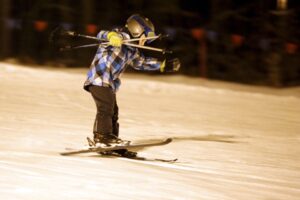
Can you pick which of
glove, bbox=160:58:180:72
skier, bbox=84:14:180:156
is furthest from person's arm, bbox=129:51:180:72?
skier, bbox=84:14:180:156

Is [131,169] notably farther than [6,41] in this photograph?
No

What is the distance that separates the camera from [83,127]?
27.7 feet

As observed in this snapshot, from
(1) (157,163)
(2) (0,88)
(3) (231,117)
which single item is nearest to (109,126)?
(1) (157,163)

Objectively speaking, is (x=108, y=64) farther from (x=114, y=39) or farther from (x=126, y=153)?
(x=126, y=153)

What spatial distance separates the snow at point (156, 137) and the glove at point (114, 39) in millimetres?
1148

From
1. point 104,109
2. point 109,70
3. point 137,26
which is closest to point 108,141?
point 104,109

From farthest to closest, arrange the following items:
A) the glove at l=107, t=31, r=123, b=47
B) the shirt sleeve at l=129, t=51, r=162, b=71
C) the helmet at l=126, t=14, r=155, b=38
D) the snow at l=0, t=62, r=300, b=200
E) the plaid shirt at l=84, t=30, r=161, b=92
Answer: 1. the shirt sleeve at l=129, t=51, r=162, b=71
2. the helmet at l=126, t=14, r=155, b=38
3. the plaid shirt at l=84, t=30, r=161, b=92
4. the glove at l=107, t=31, r=123, b=47
5. the snow at l=0, t=62, r=300, b=200

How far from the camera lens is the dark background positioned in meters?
18.3

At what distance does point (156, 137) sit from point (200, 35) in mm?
9996

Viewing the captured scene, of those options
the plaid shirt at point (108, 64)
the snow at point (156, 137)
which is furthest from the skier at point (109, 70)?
the snow at point (156, 137)

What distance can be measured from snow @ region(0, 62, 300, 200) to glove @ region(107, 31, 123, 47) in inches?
45.2

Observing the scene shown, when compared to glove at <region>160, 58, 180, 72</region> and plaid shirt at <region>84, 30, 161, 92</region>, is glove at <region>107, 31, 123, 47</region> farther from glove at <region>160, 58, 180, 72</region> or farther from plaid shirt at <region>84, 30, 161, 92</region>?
glove at <region>160, 58, 180, 72</region>

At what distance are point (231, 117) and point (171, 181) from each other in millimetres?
5016

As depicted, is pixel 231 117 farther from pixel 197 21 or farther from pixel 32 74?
pixel 197 21
